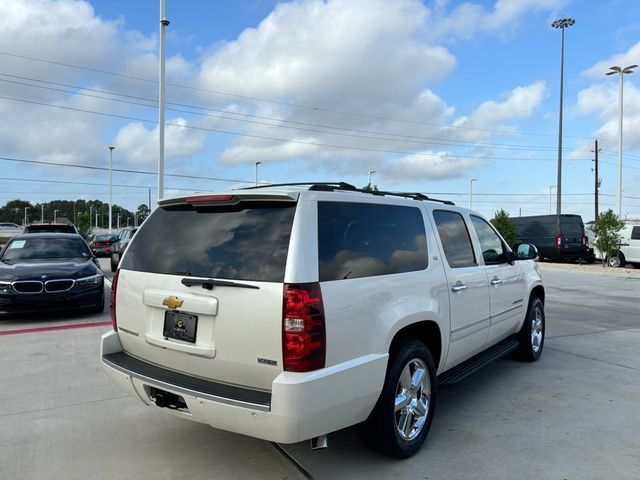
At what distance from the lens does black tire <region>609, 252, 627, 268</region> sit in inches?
881

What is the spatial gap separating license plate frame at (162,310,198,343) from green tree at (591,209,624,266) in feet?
73.2

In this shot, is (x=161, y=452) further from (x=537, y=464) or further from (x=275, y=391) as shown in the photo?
(x=537, y=464)

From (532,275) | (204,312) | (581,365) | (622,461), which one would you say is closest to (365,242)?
(204,312)

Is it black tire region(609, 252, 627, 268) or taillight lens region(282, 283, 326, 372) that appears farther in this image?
black tire region(609, 252, 627, 268)

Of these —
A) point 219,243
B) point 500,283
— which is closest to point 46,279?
point 219,243

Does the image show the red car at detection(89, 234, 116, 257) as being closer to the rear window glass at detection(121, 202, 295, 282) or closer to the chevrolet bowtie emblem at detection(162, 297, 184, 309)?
the rear window glass at detection(121, 202, 295, 282)

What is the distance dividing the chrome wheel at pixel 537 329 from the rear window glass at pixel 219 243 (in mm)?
4229

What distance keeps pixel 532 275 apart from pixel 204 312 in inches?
176

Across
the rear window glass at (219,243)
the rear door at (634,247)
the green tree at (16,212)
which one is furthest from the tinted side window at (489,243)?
the green tree at (16,212)

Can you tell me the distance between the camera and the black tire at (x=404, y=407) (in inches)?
132

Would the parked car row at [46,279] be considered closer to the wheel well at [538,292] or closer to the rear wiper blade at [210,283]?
the rear wiper blade at [210,283]

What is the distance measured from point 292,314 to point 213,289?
0.58 metres

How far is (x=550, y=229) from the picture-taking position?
2606 cm

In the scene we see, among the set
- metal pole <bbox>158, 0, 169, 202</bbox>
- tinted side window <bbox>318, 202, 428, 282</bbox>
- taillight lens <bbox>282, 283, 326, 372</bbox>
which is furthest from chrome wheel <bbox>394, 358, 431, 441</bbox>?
metal pole <bbox>158, 0, 169, 202</bbox>
